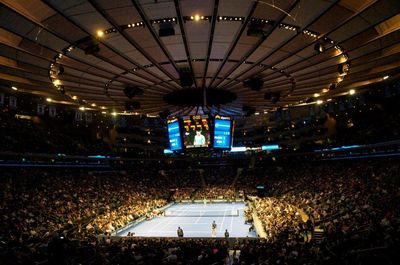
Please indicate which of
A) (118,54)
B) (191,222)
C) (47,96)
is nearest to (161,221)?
(191,222)

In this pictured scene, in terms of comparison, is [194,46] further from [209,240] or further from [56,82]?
[209,240]

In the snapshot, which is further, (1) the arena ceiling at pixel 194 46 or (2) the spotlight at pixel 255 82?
(2) the spotlight at pixel 255 82

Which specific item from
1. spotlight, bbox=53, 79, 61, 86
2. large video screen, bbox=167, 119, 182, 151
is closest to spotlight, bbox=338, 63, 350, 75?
large video screen, bbox=167, 119, 182, 151

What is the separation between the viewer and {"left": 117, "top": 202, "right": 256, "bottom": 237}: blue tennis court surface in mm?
29792

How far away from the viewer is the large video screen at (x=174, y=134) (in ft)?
73.8

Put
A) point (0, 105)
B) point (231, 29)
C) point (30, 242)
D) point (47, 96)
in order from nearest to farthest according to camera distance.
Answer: point (231, 29) < point (30, 242) < point (47, 96) < point (0, 105)

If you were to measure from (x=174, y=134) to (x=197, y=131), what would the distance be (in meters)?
1.72

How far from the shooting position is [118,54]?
13305 mm

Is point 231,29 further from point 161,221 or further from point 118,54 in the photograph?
point 161,221

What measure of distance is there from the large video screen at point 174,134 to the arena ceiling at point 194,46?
2341 mm

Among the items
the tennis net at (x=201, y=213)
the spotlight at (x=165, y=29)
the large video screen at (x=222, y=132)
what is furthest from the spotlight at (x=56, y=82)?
the tennis net at (x=201, y=213)

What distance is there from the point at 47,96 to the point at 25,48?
28.8 feet

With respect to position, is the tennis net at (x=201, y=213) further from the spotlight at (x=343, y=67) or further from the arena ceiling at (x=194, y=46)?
the spotlight at (x=343, y=67)

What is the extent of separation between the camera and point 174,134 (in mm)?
22812
